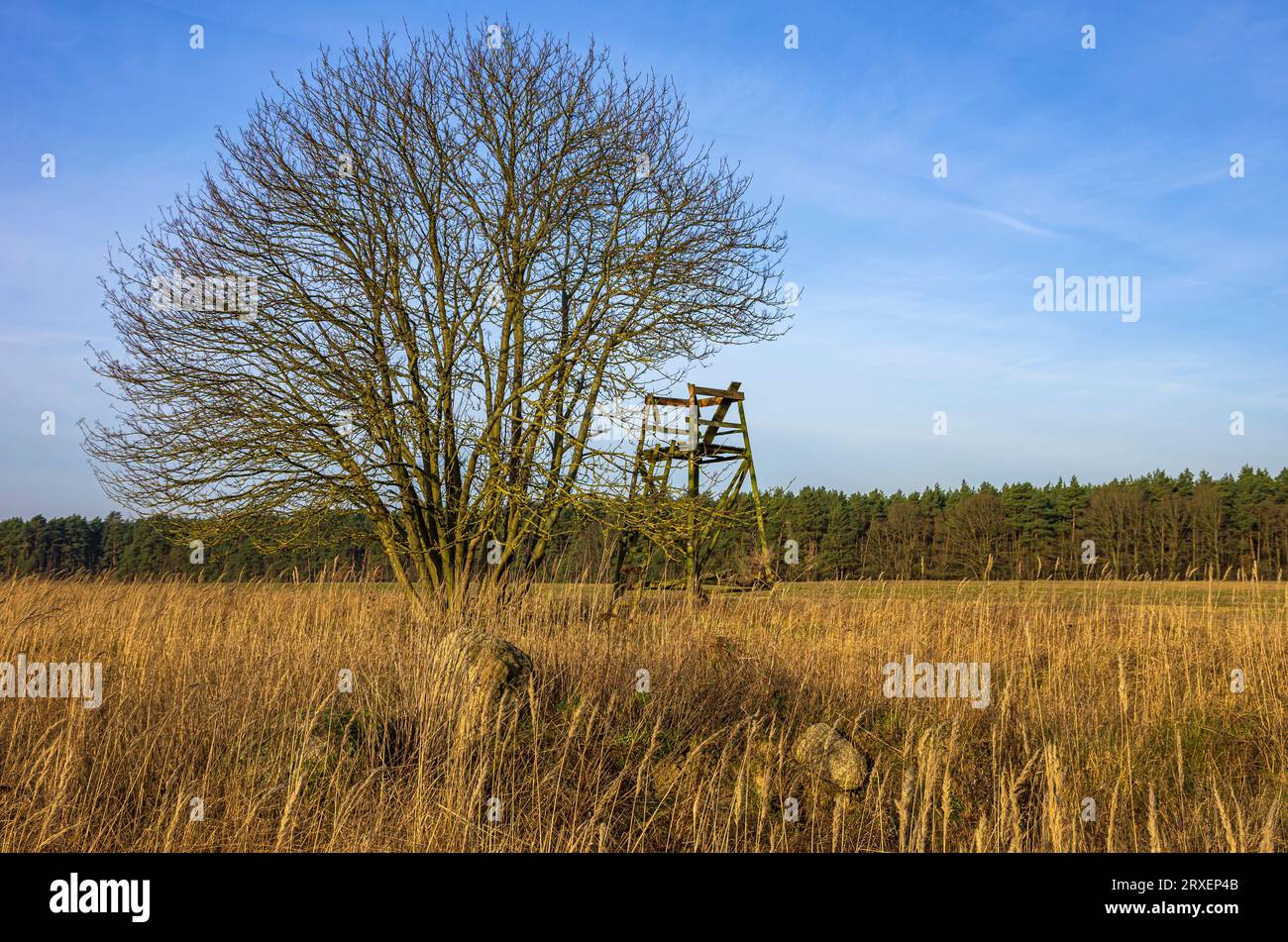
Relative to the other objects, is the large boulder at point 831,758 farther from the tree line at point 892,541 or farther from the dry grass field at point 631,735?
the tree line at point 892,541

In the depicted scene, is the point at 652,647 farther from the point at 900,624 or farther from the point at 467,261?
the point at 467,261

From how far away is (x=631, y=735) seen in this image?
4.57 m

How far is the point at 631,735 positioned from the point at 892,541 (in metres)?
26.5

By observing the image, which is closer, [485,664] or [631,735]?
[631,735]

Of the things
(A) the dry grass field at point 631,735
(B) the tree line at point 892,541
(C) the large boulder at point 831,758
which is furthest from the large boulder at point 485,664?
(B) the tree line at point 892,541

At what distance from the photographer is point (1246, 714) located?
20.4 feet

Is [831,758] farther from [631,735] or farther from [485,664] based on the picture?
[485,664]

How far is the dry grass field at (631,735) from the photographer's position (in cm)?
365

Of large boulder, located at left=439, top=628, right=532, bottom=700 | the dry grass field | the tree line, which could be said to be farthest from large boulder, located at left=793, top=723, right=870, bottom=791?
the tree line

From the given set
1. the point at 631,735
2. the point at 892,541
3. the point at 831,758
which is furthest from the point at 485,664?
the point at 892,541

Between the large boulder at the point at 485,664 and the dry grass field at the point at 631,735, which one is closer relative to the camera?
the dry grass field at the point at 631,735

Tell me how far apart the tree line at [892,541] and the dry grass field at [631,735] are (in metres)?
0.93

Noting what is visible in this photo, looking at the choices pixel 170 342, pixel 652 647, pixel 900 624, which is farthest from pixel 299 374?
pixel 900 624
